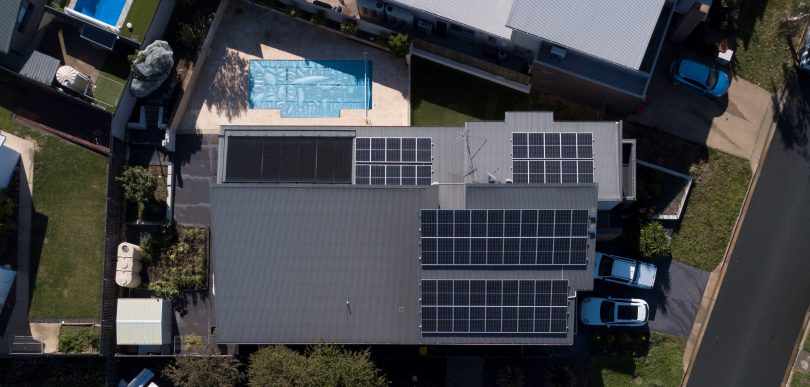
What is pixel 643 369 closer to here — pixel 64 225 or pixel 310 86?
pixel 310 86

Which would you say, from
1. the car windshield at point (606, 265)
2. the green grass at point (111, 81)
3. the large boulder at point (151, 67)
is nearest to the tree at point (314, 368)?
the car windshield at point (606, 265)

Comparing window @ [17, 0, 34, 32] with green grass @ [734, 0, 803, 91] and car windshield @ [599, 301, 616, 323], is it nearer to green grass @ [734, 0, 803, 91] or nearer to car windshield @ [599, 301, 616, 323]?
car windshield @ [599, 301, 616, 323]

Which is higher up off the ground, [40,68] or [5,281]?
[40,68]

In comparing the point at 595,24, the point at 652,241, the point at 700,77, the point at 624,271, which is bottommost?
the point at 624,271

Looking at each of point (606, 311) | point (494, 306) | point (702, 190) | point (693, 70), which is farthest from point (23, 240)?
point (693, 70)

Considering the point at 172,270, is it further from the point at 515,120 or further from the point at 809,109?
the point at 809,109

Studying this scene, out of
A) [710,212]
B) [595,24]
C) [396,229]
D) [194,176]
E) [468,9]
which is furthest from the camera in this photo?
[194,176]

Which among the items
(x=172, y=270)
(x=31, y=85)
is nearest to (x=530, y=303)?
(x=172, y=270)

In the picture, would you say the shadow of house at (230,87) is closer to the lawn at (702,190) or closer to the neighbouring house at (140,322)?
the neighbouring house at (140,322)

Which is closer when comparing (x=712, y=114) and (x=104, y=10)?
(x=104, y=10)
